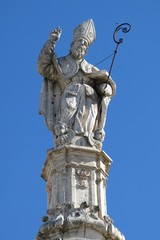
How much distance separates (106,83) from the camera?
18.8 meters

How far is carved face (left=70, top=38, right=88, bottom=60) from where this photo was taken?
1898 centimetres

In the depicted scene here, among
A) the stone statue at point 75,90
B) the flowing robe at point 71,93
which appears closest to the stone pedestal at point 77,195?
the stone statue at point 75,90

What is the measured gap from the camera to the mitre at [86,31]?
19.2 m

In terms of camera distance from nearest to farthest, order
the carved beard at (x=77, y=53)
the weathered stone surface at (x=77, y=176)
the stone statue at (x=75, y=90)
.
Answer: the weathered stone surface at (x=77, y=176)
the stone statue at (x=75, y=90)
the carved beard at (x=77, y=53)

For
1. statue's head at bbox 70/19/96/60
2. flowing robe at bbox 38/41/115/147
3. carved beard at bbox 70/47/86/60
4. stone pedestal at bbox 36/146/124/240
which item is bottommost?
stone pedestal at bbox 36/146/124/240

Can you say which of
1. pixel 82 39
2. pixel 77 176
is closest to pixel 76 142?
pixel 77 176

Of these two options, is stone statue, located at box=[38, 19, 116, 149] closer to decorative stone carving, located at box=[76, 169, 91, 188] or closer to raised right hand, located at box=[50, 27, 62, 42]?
raised right hand, located at box=[50, 27, 62, 42]

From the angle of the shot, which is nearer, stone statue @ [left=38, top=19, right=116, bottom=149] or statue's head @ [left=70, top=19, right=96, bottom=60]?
stone statue @ [left=38, top=19, right=116, bottom=149]

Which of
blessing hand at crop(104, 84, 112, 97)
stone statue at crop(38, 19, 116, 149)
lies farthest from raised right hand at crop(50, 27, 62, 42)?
blessing hand at crop(104, 84, 112, 97)

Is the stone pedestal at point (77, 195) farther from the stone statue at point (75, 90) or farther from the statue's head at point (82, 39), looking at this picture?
the statue's head at point (82, 39)

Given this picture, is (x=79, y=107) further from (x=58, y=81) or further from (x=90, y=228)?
(x=90, y=228)

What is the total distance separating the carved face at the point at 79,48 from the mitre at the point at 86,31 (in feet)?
0.36

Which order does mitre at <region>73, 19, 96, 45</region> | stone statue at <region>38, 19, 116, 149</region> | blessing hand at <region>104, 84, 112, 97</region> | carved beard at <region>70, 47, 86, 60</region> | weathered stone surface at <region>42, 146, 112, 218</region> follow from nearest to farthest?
weathered stone surface at <region>42, 146, 112, 218</region> → stone statue at <region>38, 19, 116, 149</region> → blessing hand at <region>104, 84, 112, 97</region> → carved beard at <region>70, 47, 86, 60</region> → mitre at <region>73, 19, 96, 45</region>

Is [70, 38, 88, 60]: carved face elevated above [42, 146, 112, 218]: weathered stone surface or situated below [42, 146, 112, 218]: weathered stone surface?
above
